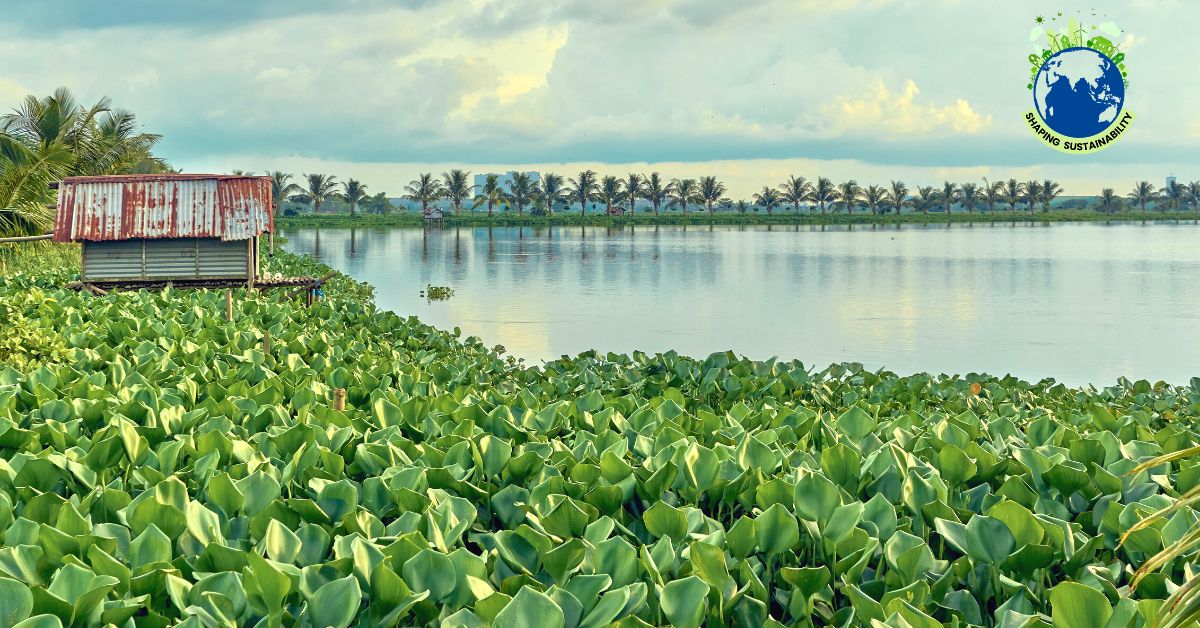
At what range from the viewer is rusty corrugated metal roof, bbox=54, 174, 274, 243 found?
68.2 feet

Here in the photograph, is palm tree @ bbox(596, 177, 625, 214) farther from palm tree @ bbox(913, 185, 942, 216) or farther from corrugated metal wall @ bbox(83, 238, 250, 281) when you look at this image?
corrugated metal wall @ bbox(83, 238, 250, 281)

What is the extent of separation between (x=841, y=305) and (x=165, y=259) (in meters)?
21.1

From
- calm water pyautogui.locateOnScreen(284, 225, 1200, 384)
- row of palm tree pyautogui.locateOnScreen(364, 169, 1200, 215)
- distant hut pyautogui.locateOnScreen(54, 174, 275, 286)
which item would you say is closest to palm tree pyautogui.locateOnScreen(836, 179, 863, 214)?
row of palm tree pyautogui.locateOnScreen(364, 169, 1200, 215)

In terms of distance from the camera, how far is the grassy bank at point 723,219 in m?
120

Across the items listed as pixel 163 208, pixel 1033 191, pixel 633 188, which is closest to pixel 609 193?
pixel 633 188

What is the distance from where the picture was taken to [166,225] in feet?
68.7

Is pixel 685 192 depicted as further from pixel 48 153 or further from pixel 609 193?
pixel 48 153

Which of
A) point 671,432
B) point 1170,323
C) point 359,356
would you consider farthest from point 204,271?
point 1170,323

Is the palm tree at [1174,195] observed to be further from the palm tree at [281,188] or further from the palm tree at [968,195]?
the palm tree at [281,188]

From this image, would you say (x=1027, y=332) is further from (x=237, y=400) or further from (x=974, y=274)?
(x=237, y=400)

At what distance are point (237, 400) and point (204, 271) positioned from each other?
55.8 ft

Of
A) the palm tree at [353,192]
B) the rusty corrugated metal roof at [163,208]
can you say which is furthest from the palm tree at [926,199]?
the rusty corrugated metal roof at [163,208]

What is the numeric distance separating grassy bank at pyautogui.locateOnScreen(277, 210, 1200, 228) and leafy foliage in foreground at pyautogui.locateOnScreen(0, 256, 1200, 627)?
4152 inches

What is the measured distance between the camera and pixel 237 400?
5898 mm
